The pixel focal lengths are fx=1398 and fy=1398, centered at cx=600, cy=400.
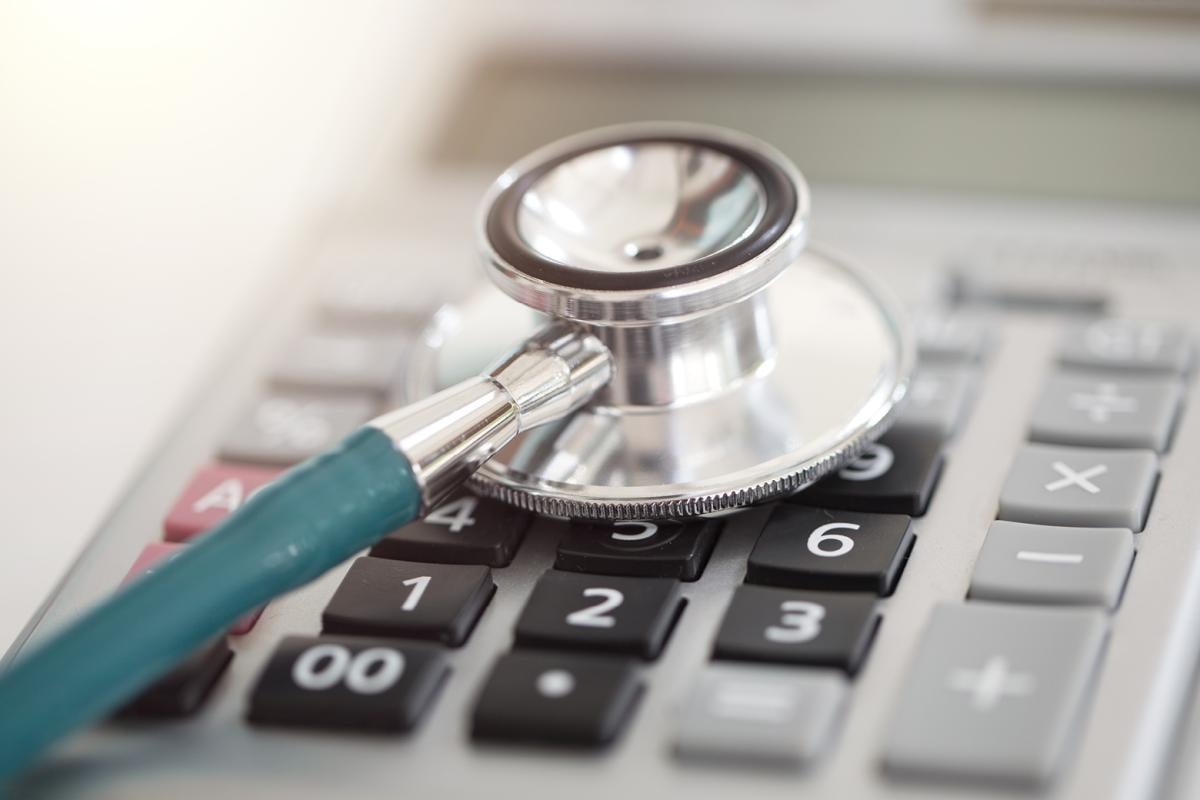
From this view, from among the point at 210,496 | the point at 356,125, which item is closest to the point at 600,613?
the point at 210,496

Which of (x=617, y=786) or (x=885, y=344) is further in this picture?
(x=885, y=344)

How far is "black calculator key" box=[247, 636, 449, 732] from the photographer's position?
305 millimetres

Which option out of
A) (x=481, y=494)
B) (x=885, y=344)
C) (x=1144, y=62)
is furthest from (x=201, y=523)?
(x=1144, y=62)

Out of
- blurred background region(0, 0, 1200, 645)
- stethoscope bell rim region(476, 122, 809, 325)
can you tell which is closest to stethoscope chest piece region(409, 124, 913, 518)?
stethoscope bell rim region(476, 122, 809, 325)

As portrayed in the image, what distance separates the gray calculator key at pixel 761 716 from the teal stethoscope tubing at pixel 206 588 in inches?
3.1

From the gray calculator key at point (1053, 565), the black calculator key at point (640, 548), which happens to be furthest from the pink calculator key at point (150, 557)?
the gray calculator key at point (1053, 565)

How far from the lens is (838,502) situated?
361 millimetres

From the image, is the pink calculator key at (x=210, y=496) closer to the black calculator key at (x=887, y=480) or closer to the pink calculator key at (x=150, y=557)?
the pink calculator key at (x=150, y=557)

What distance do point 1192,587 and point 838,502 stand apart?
0.09 m

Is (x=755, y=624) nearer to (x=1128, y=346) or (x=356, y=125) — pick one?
(x=1128, y=346)

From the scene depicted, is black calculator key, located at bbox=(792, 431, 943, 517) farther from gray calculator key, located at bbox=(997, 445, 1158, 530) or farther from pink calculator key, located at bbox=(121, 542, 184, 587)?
pink calculator key, located at bbox=(121, 542, 184, 587)

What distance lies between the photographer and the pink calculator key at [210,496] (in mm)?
382

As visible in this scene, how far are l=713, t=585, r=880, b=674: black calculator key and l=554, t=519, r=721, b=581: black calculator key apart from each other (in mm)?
18

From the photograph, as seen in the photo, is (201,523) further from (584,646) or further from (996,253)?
(996,253)
